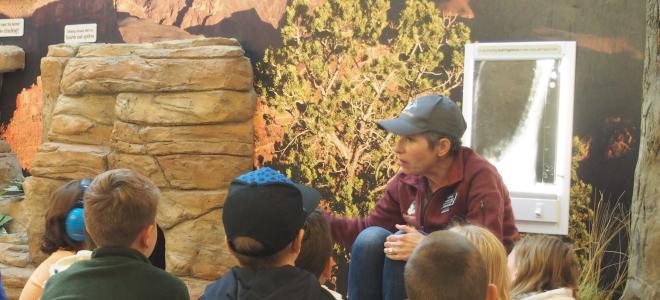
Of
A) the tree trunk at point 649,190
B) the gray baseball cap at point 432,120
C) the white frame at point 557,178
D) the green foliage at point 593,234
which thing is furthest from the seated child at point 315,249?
the green foliage at point 593,234

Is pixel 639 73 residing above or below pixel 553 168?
above

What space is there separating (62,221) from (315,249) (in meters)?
0.90

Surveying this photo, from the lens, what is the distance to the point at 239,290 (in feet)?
6.12

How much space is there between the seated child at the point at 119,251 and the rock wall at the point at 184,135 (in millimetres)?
2637

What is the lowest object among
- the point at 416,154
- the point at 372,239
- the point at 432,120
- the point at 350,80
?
the point at 372,239

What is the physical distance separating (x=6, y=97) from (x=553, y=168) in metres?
4.61

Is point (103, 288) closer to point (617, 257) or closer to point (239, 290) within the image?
point (239, 290)

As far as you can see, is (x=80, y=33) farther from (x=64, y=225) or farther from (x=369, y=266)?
(x=369, y=266)

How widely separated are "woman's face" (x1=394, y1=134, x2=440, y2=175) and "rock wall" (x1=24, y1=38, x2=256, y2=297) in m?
2.12

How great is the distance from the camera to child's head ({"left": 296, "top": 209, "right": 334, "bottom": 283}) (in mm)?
2217

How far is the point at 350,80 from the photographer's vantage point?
4652 mm

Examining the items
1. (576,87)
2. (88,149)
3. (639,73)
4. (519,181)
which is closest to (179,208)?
(88,149)

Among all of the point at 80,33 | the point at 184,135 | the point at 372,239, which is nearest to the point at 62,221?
the point at 372,239

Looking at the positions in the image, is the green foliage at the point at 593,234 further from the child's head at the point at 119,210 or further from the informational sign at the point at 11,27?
the informational sign at the point at 11,27
